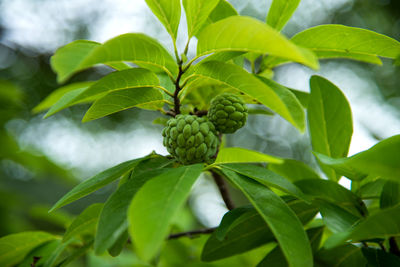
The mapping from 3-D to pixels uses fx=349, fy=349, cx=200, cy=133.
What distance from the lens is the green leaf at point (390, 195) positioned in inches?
35.6

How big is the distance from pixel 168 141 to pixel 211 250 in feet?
1.22

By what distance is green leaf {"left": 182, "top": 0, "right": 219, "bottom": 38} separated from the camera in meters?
0.90

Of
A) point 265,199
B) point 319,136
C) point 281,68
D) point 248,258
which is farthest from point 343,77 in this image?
point 265,199

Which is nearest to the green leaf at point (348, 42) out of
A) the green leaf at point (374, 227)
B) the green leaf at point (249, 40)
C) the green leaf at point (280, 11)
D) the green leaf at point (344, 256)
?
the green leaf at point (280, 11)

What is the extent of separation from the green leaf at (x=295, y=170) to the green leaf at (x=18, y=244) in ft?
2.94

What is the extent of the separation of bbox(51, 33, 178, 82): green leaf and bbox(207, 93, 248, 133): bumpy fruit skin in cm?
29

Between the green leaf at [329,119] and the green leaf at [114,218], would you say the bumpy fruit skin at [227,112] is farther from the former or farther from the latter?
the green leaf at [114,218]

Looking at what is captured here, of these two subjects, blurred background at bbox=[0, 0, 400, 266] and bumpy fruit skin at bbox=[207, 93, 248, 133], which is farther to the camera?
blurred background at bbox=[0, 0, 400, 266]

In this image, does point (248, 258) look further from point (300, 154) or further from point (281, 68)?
point (281, 68)

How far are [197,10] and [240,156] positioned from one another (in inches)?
15.9

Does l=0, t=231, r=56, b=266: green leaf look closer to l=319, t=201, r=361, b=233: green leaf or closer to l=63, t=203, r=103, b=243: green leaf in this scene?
l=63, t=203, r=103, b=243: green leaf

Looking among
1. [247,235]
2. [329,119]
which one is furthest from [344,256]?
[329,119]

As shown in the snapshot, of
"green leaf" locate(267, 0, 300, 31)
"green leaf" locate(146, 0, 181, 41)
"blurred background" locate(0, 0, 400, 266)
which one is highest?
"green leaf" locate(267, 0, 300, 31)

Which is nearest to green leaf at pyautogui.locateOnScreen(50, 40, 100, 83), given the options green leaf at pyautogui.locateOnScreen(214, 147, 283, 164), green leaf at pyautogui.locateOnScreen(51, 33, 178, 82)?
green leaf at pyautogui.locateOnScreen(51, 33, 178, 82)
